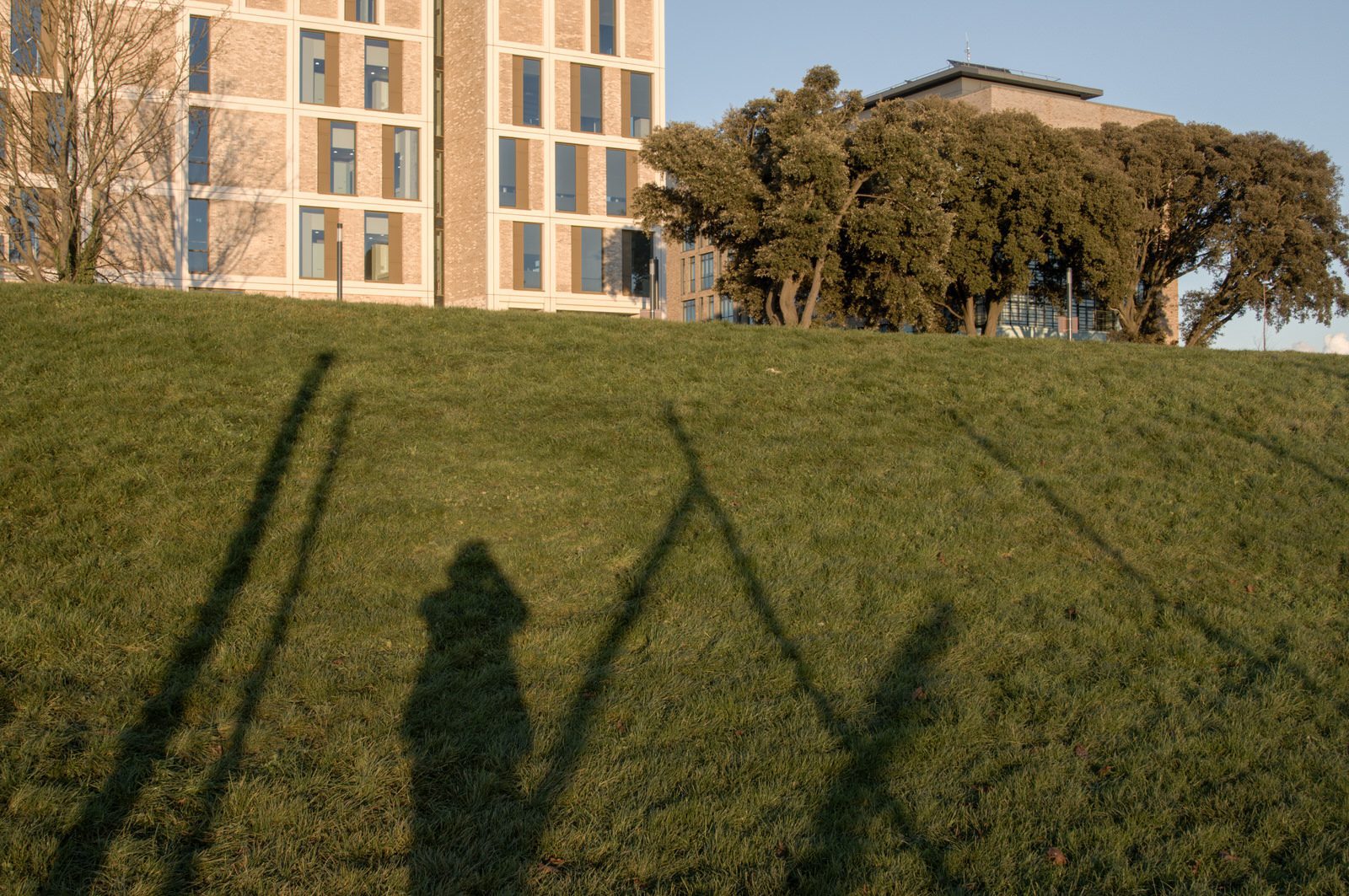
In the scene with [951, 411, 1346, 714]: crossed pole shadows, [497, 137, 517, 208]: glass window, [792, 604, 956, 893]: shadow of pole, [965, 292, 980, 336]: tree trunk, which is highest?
[497, 137, 517, 208]: glass window

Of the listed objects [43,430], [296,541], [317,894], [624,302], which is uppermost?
[624,302]

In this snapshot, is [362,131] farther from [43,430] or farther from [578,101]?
[43,430]

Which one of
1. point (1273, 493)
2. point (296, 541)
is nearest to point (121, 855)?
point (296, 541)

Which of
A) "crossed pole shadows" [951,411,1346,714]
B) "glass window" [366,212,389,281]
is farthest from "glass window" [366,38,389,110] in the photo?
"crossed pole shadows" [951,411,1346,714]

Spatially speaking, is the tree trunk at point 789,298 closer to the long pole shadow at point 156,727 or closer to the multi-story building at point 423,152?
the multi-story building at point 423,152

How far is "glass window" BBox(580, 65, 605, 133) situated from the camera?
41125mm

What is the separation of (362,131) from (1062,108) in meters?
44.1

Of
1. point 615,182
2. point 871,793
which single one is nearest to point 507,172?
point 615,182

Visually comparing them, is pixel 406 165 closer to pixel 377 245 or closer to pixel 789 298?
pixel 377 245

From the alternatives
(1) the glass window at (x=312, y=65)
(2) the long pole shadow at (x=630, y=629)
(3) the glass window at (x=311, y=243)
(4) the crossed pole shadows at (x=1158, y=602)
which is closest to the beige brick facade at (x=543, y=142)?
(1) the glass window at (x=312, y=65)

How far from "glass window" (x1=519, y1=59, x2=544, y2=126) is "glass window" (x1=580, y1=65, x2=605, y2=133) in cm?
167

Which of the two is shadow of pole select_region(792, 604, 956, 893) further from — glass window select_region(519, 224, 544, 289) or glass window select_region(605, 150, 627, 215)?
glass window select_region(605, 150, 627, 215)

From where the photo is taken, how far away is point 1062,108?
66000mm

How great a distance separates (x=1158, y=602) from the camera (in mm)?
9016
